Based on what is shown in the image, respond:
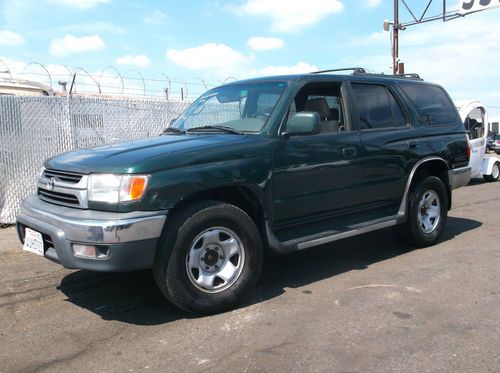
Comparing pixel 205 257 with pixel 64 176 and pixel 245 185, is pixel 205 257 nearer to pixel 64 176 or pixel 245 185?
pixel 245 185

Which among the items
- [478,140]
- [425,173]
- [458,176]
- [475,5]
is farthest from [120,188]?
[475,5]

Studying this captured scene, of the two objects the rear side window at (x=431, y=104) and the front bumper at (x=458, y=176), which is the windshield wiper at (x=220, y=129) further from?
the front bumper at (x=458, y=176)

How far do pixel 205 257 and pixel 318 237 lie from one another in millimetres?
1184

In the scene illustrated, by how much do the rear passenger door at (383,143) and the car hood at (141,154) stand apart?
152cm

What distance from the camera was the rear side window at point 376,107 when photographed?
17.6ft

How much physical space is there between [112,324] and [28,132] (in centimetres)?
463

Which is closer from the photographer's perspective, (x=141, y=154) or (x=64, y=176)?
(x=141, y=154)

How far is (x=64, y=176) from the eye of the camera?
4.12m

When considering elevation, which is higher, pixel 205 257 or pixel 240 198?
pixel 240 198

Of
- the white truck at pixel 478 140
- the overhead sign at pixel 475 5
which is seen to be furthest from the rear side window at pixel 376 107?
the overhead sign at pixel 475 5

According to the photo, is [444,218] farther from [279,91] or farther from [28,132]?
[28,132]

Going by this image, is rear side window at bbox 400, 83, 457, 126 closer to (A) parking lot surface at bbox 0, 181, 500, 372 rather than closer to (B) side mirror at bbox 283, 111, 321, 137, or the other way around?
(A) parking lot surface at bbox 0, 181, 500, 372

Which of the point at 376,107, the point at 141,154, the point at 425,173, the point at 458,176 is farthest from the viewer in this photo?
the point at 458,176

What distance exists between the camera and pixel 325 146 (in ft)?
15.8
